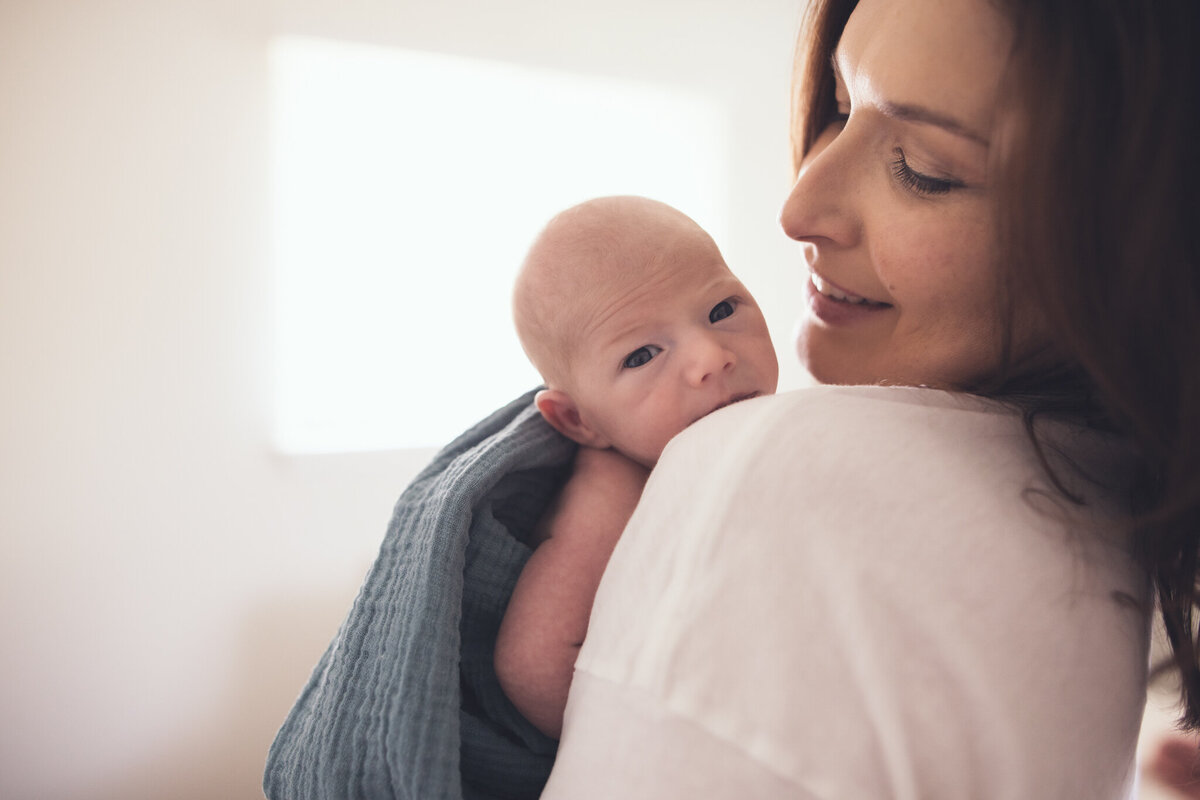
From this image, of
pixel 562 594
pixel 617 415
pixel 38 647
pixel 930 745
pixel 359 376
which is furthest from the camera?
pixel 359 376

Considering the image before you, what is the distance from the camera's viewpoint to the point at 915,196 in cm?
63

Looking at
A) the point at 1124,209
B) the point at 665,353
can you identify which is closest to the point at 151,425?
the point at 665,353

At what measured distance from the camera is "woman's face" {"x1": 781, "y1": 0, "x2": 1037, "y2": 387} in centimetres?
56

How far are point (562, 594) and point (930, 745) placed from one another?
341 mm

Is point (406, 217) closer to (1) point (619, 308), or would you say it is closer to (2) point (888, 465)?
(1) point (619, 308)

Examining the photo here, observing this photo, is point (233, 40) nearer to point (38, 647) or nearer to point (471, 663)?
point (38, 647)

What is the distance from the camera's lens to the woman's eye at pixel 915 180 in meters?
0.61

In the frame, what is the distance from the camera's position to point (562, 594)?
68 cm

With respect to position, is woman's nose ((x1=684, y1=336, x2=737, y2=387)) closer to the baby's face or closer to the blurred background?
the baby's face

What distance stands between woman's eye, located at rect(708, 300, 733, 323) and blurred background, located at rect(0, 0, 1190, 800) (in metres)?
1.68

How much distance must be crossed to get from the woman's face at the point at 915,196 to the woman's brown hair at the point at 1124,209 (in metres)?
0.05

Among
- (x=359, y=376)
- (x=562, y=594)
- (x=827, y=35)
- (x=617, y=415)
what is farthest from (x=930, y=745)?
(x=359, y=376)

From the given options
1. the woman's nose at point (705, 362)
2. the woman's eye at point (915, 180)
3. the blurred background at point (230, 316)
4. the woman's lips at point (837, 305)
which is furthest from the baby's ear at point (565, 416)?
the blurred background at point (230, 316)

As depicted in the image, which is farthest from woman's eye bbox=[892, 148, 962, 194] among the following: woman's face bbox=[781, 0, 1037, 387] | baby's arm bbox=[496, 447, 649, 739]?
baby's arm bbox=[496, 447, 649, 739]
